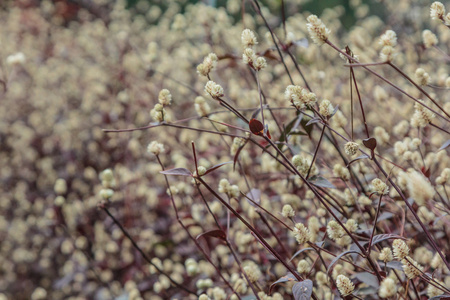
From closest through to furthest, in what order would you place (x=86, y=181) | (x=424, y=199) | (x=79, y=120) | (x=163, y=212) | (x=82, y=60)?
1. (x=424, y=199)
2. (x=163, y=212)
3. (x=86, y=181)
4. (x=79, y=120)
5. (x=82, y=60)

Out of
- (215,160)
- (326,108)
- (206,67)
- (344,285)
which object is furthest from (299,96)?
(215,160)

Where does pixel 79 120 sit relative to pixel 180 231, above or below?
below

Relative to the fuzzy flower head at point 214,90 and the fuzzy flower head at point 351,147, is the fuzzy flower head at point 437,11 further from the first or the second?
the fuzzy flower head at point 214,90

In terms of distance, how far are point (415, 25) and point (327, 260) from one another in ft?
5.76

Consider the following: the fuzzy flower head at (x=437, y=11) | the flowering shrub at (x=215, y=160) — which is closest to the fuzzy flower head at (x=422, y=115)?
the flowering shrub at (x=215, y=160)

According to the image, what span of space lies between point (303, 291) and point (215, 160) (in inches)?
50.6

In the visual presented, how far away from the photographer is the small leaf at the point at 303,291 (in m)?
0.69

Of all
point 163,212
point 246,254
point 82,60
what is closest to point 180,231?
point 163,212

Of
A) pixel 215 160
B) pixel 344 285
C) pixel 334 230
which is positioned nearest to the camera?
pixel 344 285

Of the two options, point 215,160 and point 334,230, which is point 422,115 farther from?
point 215,160

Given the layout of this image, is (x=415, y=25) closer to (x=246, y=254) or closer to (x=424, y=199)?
(x=246, y=254)

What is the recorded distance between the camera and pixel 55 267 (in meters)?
2.41

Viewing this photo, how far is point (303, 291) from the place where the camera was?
2.29ft

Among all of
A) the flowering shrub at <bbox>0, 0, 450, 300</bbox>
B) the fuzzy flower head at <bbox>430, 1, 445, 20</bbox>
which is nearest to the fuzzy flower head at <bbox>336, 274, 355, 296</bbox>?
the flowering shrub at <bbox>0, 0, 450, 300</bbox>
